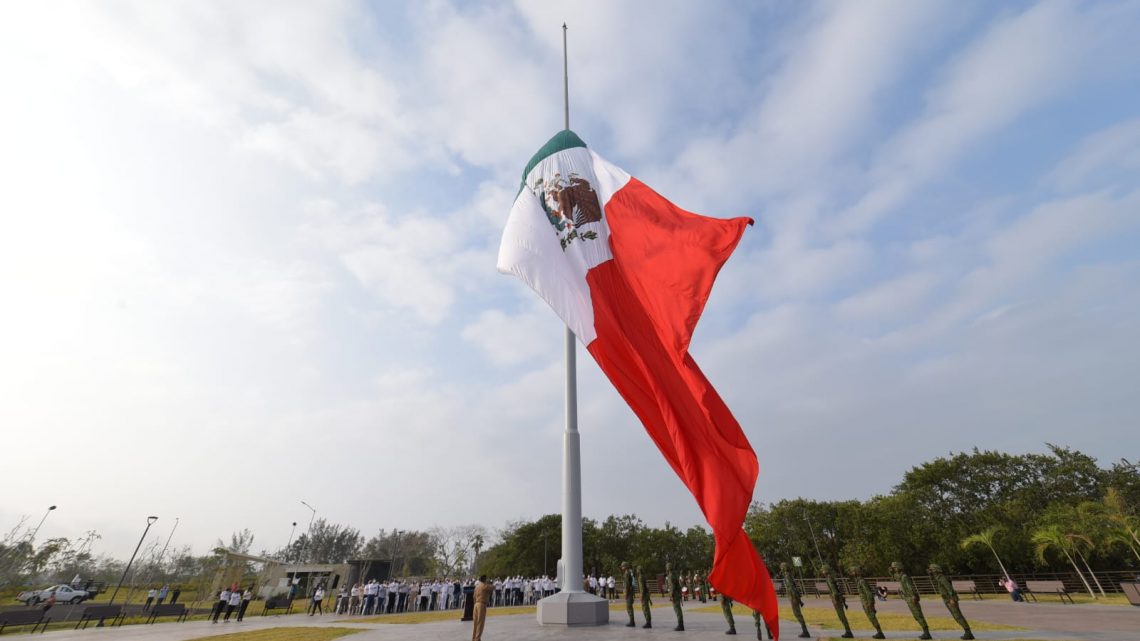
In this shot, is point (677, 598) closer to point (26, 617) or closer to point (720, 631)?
point (720, 631)

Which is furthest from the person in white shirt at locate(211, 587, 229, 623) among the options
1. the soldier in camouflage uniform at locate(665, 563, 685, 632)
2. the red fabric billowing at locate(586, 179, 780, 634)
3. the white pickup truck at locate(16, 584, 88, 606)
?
the red fabric billowing at locate(586, 179, 780, 634)

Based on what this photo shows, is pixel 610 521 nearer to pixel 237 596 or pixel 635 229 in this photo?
pixel 237 596

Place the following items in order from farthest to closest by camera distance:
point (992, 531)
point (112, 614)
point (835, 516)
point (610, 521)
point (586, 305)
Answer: point (610, 521)
point (835, 516)
point (992, 531)
point (112, 614)
point (586, 305)

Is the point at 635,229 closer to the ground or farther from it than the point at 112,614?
farther from it

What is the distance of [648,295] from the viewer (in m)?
10.7

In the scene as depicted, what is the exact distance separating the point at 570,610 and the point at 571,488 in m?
2.88

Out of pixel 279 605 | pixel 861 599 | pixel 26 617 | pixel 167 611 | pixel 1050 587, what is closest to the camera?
pixel 861 599

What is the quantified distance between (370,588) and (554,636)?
19.2 metres

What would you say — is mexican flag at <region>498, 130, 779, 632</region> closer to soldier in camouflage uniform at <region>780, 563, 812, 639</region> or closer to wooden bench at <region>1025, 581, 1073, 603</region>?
soldier in camouflage uniform at <region>780, 563, 812, 639</region>

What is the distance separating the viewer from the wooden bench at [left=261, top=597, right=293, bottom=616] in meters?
27.5

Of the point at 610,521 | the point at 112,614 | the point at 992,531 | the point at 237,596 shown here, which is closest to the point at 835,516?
the point at 992,531

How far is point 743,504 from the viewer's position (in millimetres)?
7891

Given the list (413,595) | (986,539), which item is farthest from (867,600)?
(986,539)

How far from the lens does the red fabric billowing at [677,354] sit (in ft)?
24.2
